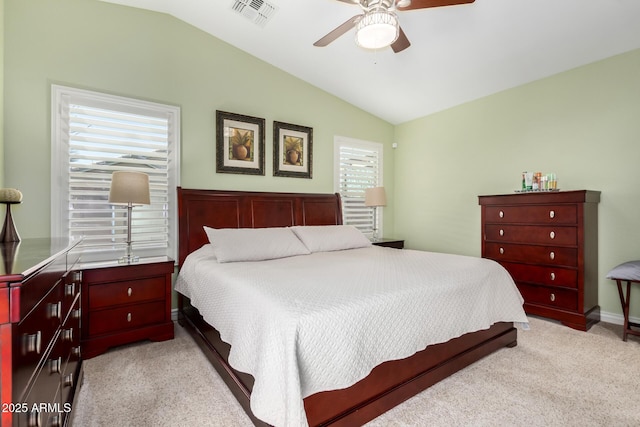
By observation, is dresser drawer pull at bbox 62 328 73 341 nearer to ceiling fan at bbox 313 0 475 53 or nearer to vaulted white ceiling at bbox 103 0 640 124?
ceiling fan at bbox 313 0 475 53

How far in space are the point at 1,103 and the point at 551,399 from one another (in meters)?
4.58

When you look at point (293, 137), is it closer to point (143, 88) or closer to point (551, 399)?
point (143, 88)

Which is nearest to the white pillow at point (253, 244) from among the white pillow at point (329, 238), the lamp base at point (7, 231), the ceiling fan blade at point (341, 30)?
the white pillow at point (329, 238)

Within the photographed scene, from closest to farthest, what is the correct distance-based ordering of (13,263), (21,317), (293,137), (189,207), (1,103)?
(21,317), (13,263), (1,103), (189,207), (293,137)

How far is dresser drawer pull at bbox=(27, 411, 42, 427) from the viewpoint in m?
0.94

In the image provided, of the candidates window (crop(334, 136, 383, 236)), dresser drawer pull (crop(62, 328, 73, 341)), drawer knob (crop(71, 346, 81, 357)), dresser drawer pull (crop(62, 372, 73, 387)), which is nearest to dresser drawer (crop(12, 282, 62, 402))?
dresser drawer pull (crop(62, 328, 73, 341))

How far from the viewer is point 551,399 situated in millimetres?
1919

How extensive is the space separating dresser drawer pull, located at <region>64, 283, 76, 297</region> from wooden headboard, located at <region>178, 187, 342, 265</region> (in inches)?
55.0

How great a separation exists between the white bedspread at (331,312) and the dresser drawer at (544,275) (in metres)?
1.15

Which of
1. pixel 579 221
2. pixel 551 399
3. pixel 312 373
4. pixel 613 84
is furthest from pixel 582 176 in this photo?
pixel 312 373

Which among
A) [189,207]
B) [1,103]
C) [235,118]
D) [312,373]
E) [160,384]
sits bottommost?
[160,384]

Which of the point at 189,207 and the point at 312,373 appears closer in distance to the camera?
the point at 312,373

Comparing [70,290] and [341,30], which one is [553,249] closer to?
[341,30]

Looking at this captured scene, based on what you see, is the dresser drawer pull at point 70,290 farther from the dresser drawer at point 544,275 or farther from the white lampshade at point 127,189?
the dresser drawer at point 544,275
